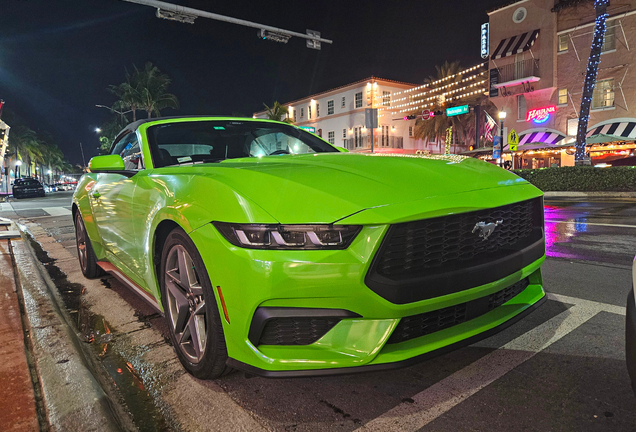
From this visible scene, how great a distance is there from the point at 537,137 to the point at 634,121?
4926mm

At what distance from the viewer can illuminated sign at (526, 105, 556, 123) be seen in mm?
25656

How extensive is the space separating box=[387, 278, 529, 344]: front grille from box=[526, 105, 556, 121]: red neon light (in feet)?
90.5

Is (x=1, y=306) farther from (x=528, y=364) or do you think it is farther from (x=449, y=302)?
(x=528, y=364)

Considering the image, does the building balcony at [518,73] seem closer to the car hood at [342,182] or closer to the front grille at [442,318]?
the car hood at [342,182]

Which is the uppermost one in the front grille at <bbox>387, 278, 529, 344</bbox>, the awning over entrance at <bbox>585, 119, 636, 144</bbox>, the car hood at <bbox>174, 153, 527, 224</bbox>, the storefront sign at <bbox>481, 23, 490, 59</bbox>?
the storefront sign at <bbox>481, 23, 490, 59</bbox>

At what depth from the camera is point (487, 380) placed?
2.14m

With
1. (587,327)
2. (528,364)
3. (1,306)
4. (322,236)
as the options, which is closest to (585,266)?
(587,327)

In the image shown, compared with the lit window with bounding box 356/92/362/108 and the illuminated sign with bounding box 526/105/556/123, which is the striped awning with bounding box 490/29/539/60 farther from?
the lit window with bounding box 356/92/362/108

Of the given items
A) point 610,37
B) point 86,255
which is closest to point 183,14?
point 86,255

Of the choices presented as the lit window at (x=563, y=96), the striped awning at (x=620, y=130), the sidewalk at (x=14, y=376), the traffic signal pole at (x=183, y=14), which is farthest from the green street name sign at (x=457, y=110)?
the sidewalk at (x=14, y=376)

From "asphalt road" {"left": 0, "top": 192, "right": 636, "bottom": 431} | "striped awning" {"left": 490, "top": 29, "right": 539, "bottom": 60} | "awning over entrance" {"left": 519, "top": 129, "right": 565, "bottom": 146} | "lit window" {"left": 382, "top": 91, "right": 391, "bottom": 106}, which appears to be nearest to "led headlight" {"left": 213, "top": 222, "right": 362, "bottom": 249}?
"asphalt road" {"left": 0, "top": 192, "right": 636, "bottom": 431}

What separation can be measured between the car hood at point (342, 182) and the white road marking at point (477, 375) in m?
0.92

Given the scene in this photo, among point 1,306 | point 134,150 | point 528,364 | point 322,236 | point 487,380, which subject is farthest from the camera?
point 134,150

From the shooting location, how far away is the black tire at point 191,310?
2039 millimetres
